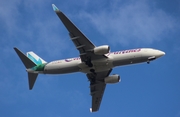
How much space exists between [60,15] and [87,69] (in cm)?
1567

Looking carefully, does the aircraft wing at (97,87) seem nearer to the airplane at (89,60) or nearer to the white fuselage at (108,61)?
the airplane at (89,60)

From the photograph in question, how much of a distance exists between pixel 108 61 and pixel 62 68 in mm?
10414

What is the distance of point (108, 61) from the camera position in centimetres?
7944

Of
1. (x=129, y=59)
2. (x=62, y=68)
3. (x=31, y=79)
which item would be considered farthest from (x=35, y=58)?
(x=129, y=59)

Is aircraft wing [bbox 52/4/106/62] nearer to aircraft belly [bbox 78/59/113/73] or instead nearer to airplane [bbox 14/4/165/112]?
airplane [bbox 14/4/165/112]

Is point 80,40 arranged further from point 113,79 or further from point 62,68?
Answer: point 113,79

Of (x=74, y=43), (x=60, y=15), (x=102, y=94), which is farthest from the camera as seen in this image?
(x=102, y=94)

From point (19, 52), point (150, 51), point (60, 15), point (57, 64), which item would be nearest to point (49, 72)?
point (57, 64)

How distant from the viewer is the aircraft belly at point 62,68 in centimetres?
8038

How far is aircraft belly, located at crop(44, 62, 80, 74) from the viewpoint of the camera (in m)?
80.4

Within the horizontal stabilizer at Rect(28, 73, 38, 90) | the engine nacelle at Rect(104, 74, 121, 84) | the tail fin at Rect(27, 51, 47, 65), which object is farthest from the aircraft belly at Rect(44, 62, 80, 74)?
the engine nacelle at Rect(104, 74, 121, 84)

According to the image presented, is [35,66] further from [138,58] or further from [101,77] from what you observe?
[138,58]

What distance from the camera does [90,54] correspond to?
78.9 meters

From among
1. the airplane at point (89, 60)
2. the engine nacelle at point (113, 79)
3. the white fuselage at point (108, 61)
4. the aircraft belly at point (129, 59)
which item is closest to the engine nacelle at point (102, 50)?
the airplane at point (89, 60)
